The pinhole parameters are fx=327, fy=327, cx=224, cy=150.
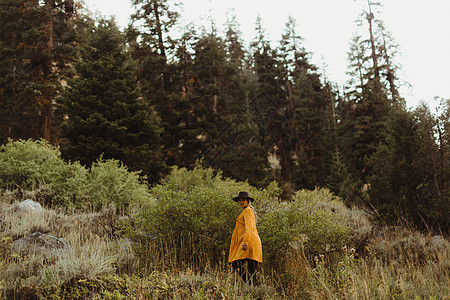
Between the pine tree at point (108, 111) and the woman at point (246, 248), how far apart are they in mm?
9488

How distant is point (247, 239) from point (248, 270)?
0.57 meters

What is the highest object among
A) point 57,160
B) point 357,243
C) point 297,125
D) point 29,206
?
point 297,125

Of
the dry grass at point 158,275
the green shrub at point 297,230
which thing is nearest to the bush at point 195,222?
the dry grass at point 158,275

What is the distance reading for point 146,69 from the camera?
79.6 ft

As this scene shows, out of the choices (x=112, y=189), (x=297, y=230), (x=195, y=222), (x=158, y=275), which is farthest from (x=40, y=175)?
(x=297, y=230)

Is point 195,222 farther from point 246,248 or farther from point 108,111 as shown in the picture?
point 108,111

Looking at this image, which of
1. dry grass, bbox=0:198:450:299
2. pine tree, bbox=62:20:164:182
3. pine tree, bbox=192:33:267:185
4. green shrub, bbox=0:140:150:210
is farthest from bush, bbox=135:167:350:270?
pine tree, bbox=192:33:267:185

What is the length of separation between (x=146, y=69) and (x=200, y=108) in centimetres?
489

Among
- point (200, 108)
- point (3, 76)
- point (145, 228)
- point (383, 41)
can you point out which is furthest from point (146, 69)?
point (383, 41)

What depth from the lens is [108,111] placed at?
591 inches

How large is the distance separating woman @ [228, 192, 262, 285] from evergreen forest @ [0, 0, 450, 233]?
7.57m

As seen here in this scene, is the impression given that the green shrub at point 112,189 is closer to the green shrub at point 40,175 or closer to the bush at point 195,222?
the green shrub at point 40,175

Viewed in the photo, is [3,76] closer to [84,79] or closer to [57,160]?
[84,79]

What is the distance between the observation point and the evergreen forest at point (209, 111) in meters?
12.5
